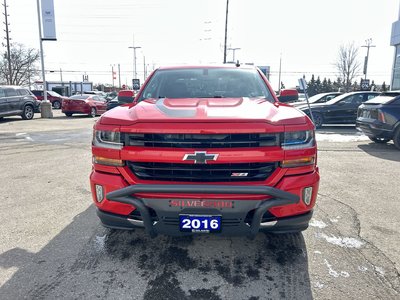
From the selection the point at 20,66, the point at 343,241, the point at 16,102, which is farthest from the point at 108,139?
the point at 20,66

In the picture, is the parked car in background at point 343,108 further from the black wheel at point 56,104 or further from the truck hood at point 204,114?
the black wheel at point 56,104

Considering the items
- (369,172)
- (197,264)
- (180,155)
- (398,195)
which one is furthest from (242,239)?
(369,172)

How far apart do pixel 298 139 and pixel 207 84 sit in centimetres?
170

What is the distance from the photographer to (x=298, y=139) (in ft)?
8.32

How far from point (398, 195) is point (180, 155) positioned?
156 inches

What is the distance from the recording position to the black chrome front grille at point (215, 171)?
2471 mm

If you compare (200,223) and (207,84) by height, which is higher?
(207,84)

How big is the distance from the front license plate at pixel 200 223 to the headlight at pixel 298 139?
0.79 meters

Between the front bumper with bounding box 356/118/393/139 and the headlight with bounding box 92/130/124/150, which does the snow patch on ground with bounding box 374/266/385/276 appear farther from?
the front bumper with bounding box 356/118/393/139

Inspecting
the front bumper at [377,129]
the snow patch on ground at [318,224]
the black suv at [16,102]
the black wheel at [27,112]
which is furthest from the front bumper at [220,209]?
the black wheel at [27,112]

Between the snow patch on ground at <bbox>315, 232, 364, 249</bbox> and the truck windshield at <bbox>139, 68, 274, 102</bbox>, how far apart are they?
1.61 m

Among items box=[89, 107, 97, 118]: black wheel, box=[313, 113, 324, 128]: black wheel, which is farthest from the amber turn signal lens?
box=[89, 107, 97, 118]: black wheel

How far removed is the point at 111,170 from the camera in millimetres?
2600

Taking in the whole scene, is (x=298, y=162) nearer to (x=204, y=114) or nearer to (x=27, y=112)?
(x=204, y=114)
